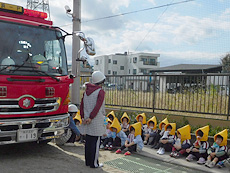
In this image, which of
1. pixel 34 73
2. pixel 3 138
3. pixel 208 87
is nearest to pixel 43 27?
pixel 34 73

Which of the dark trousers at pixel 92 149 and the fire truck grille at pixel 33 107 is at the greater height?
the fire truck grille at pixel 33 107

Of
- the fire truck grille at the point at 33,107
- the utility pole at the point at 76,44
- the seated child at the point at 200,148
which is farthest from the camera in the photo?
the utility pole at the point at 76,44

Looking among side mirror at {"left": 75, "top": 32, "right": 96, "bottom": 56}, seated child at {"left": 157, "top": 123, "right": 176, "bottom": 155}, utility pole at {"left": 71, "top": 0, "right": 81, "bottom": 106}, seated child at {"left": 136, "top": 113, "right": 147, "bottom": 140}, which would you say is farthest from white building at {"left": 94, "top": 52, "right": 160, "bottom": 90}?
side mirror at {"left": 75, "top": 32, "right": 96, "bottom": 56}

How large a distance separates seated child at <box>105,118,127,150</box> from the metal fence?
1978 millimetres

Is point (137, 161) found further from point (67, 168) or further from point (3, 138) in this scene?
point (3, 138)

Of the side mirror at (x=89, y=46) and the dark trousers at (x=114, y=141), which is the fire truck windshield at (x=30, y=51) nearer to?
the side mirror at (x=89, y=46)

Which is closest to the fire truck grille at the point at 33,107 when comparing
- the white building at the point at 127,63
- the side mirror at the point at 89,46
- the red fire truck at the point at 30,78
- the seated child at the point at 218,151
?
the red fire truck at the point at 30,78

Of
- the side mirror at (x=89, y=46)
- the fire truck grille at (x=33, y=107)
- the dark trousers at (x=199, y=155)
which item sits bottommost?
the dark trousers at (x=199, y=155)

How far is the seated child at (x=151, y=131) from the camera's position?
20.0 feet

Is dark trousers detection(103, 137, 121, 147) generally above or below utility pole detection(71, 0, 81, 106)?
below

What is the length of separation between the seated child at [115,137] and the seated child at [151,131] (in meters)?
0.74

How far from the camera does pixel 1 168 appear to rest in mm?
3975

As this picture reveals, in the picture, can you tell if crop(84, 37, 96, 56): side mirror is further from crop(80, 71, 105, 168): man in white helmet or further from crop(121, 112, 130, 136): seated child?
crop(121, 112, 130, 136): seated child

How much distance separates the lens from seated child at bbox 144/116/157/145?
611 cm
